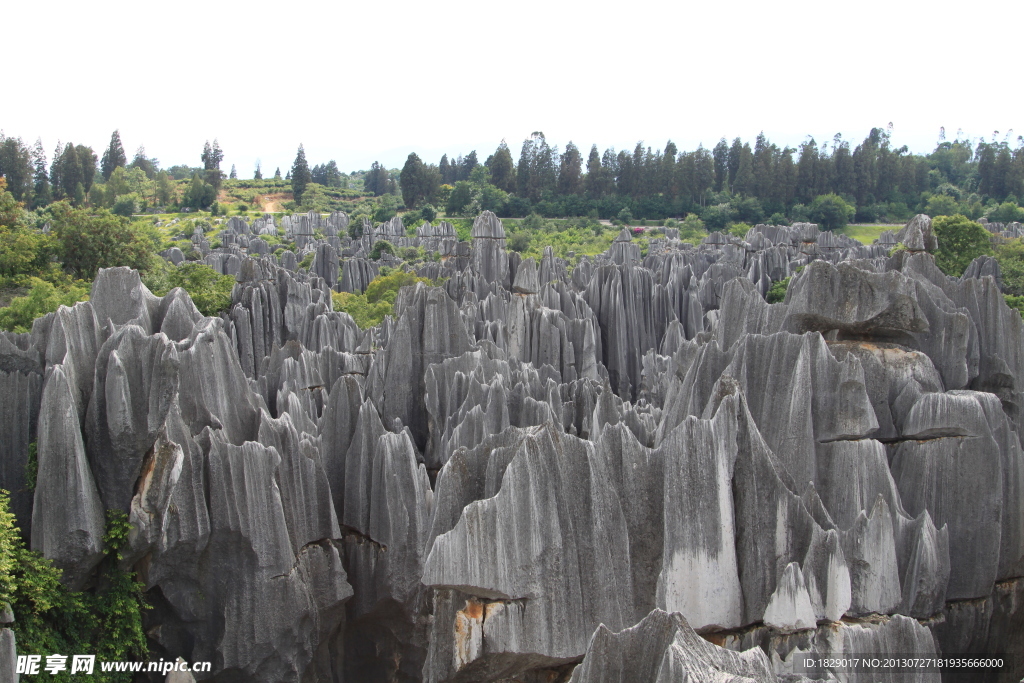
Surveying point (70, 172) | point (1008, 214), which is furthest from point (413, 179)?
point (1008, 214)

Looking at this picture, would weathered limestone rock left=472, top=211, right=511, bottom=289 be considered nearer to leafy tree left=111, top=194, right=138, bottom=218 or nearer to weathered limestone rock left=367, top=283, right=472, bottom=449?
weathered limestone rock left=367, top=283, right=472, bottom=449

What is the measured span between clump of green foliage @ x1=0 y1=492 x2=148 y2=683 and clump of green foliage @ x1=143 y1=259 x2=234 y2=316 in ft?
57.7

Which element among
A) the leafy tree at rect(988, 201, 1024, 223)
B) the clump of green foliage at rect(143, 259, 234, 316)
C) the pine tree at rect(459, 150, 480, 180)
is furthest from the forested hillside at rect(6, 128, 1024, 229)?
the clump of green foliage at rect(143, 259, 234, 316)

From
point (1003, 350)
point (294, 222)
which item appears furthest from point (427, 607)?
point (294, 222)

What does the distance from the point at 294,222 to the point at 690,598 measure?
265 ft

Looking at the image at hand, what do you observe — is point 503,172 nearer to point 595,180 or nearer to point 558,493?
point 595,180

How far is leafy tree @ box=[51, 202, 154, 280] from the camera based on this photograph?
1224 inches

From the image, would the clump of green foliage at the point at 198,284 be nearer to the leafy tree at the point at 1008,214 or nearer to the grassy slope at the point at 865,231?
the grassy slope at the point at 865,231

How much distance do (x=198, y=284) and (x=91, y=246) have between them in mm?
4292

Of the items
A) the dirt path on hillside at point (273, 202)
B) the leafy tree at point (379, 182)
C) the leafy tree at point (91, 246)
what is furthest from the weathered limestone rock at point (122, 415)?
the leafy tree at point (379, 182)

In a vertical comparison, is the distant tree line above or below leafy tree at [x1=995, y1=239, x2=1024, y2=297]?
above

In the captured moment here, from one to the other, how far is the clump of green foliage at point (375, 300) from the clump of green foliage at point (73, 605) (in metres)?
21.2

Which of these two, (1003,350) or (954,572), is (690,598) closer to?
(954,572)

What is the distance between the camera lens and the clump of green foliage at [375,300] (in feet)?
116
